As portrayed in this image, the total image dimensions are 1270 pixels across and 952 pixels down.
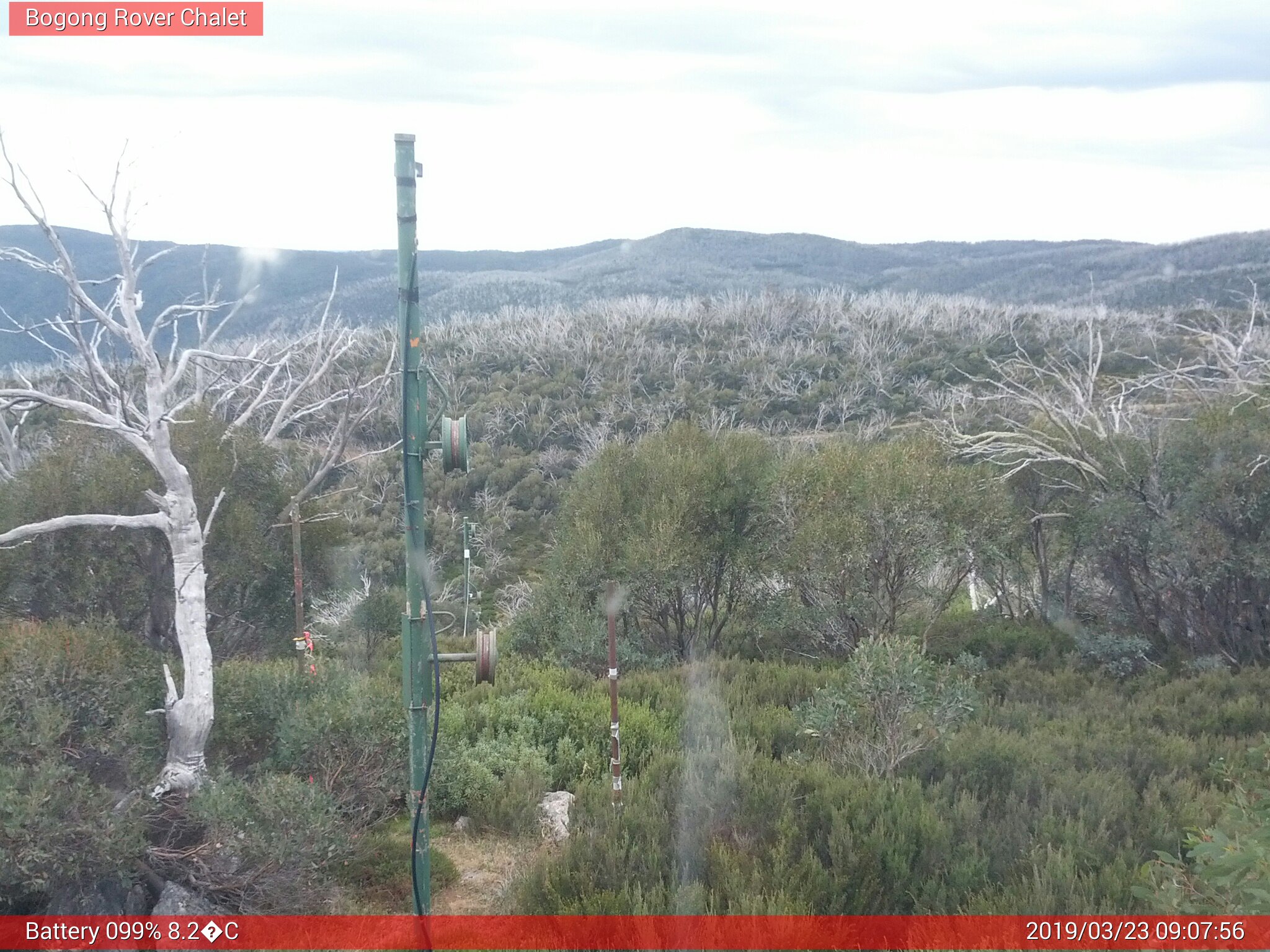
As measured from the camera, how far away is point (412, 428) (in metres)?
4.60

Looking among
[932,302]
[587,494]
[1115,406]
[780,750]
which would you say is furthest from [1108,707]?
[932,302]

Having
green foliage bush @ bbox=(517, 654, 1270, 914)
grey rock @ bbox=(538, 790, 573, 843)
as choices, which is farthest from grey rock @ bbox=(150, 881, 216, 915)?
grey rock @ bbox=(538, 790, 573, 843)

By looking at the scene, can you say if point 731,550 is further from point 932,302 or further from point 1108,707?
point 932,302

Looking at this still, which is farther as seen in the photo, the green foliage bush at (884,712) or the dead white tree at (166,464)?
the green foliage bush at (884,712)

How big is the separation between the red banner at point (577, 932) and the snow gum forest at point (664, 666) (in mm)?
147

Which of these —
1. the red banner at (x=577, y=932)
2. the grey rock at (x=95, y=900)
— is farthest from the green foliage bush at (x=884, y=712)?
the grey rock at (x=95, y=900)

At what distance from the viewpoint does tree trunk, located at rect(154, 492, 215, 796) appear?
6.45 metres

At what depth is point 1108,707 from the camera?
37.1ft

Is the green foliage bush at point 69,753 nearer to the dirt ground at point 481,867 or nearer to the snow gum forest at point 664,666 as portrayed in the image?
the snow gum forest at point 664,666

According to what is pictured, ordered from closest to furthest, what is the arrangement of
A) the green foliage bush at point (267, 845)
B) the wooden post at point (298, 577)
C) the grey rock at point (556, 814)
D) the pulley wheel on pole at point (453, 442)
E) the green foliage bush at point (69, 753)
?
1. the pulley wheel on pole at point (453, 442)
2. the green foliage bush at point (69, 753)
3. the green foliage bush at point (267, 845)
4. the grey rock at point (556, 814)
5. the wooden post at point (298, 577)

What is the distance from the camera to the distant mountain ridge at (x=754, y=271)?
4797cm

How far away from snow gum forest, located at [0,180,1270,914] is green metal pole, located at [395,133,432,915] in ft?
0.83

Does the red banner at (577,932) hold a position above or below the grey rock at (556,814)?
above

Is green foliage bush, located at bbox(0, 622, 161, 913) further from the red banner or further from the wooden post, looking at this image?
the wooden post
